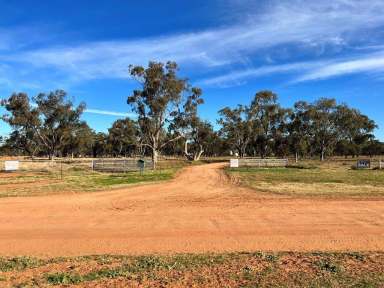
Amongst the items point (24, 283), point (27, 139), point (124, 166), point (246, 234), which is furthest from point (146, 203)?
point (27, 139)

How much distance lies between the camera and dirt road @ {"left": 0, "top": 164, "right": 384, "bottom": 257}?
33.1 feet

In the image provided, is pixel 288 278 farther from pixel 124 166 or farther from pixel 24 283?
pixel 124 166

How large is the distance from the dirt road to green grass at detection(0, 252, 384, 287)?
125 centimetres

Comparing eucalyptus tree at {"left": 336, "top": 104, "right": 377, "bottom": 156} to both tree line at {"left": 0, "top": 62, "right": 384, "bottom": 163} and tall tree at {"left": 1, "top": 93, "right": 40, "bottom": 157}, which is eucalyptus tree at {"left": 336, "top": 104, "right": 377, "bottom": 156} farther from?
tall tree at {"left": 1, "top": 93, "right": 40, "bottom": 157}

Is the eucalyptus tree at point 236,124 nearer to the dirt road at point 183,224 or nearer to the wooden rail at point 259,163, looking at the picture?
the wooden rail at point 259,163

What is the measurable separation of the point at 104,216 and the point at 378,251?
28.2 feet

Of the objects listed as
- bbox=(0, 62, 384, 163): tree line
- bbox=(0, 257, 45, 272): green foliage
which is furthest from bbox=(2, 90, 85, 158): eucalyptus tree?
bbox=(0, 257, 45, 272): green foliage

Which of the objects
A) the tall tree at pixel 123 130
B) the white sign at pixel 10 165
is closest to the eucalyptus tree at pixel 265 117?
the tall tree at pixel 123 130

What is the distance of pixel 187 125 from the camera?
198ft

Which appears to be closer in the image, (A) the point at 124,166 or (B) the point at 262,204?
(B) the point at 262,204

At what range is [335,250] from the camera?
9453 mm

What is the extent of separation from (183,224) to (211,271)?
17.7 ft

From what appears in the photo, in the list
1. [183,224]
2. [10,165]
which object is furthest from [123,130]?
[183,224]

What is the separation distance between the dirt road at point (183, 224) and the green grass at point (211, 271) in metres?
1.25
